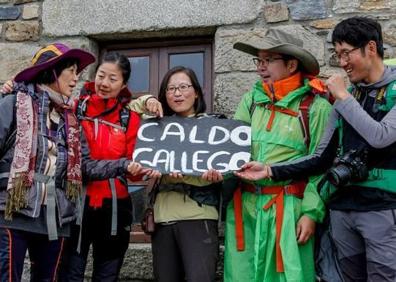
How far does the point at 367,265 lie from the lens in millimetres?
2521

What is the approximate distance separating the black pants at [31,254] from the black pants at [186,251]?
0.49 meters

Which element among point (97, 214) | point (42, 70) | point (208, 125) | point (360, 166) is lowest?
point (97, 214)

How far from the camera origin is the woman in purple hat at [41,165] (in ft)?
8.61

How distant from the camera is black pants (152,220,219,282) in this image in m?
2.83

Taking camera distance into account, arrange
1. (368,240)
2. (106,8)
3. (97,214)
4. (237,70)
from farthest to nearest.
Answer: (106,8) < (237,70) < (97,214) < (368,240)

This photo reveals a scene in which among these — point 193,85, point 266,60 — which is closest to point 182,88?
point 193,85

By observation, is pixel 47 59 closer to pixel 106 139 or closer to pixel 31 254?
pixel 106 139

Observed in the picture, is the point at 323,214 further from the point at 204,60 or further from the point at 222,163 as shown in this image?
the point at 204,60

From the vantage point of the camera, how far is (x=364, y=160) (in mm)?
2533

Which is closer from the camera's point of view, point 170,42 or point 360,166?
point 360,166

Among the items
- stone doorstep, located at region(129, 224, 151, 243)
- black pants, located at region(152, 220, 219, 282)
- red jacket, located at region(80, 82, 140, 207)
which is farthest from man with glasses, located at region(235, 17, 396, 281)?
stone doorstep, located at region(129, 224, 151, 243)

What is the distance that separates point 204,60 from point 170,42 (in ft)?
0.93

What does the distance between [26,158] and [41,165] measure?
97 millimetres

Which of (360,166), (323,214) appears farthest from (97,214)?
(360,166)
